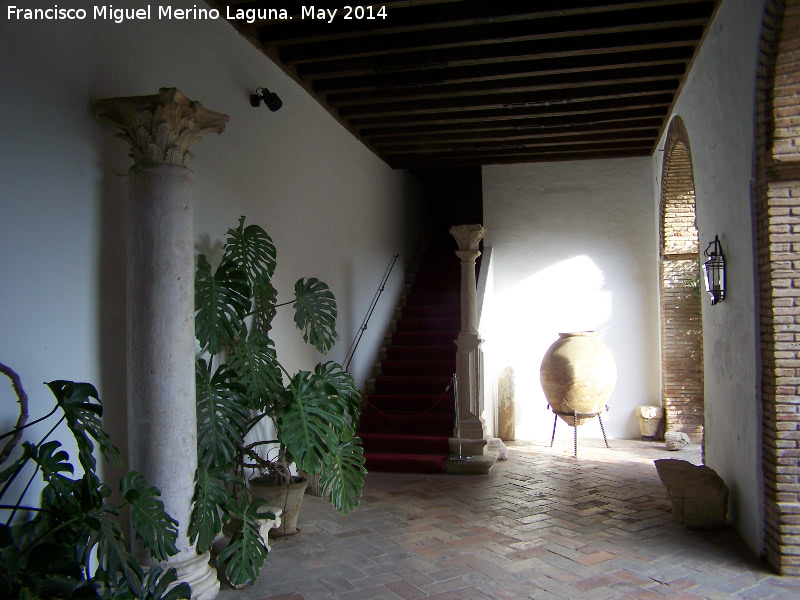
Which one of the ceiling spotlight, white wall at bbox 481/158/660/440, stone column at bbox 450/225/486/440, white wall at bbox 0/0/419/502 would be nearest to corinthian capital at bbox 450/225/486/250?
stone column at bbox 450/225/486/440

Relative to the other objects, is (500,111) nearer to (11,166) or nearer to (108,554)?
(11,166)

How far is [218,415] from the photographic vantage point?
12.2 ft

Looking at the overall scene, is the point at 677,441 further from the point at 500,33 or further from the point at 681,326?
the point at 500,33

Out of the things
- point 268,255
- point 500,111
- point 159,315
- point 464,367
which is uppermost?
point 500,111

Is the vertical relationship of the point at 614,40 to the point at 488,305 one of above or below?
above

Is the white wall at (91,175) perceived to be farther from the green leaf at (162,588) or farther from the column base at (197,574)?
the green leaf at (162,588)

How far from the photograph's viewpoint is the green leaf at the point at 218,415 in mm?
3617

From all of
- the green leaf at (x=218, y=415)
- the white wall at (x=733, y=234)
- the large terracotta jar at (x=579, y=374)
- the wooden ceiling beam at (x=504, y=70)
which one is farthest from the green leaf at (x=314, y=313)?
the large terracotta jar at (x=579, y=374)

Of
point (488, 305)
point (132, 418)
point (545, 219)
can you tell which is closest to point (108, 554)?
point (132, 418)

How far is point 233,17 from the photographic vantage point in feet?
15.1

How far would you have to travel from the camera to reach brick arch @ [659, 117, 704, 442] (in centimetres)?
768

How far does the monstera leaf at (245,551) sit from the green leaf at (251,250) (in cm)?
151

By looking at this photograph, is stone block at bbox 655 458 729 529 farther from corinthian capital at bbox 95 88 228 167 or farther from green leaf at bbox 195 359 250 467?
corinthian capital at bbox 95 88 228 167

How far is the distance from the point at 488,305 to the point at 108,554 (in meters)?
6.29
